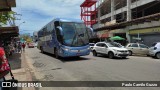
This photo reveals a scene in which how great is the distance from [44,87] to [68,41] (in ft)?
32.3

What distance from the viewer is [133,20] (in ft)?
120

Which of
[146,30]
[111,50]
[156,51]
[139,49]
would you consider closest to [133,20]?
[146,30]

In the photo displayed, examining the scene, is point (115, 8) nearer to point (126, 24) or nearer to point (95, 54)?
point (126, 24)

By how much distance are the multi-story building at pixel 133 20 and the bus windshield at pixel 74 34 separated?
14.3m

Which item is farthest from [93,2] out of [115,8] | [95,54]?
[95,54]

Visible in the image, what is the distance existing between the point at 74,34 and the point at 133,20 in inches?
797

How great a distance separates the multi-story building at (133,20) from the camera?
106 ft

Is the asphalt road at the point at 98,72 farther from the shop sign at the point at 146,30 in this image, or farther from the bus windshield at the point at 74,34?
the shop sign at the point at 146,30

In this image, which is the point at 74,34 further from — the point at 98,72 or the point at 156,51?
the point at 156,51

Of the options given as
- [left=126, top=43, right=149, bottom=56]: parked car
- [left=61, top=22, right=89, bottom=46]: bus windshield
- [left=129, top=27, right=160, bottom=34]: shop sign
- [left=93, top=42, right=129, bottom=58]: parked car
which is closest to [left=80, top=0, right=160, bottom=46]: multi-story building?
[left=129, top=27, right=160, bottom=34]: shop sign

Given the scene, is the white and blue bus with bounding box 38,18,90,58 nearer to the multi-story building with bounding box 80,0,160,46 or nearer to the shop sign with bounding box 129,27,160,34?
the multi-story building with bounding box 80,0,160,46

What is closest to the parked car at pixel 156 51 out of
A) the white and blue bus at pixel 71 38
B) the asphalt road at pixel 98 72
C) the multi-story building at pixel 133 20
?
the asphalt road at pixel 98 72

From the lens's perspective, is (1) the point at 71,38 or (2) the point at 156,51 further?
(2) the point at 156,51

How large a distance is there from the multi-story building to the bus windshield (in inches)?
563
